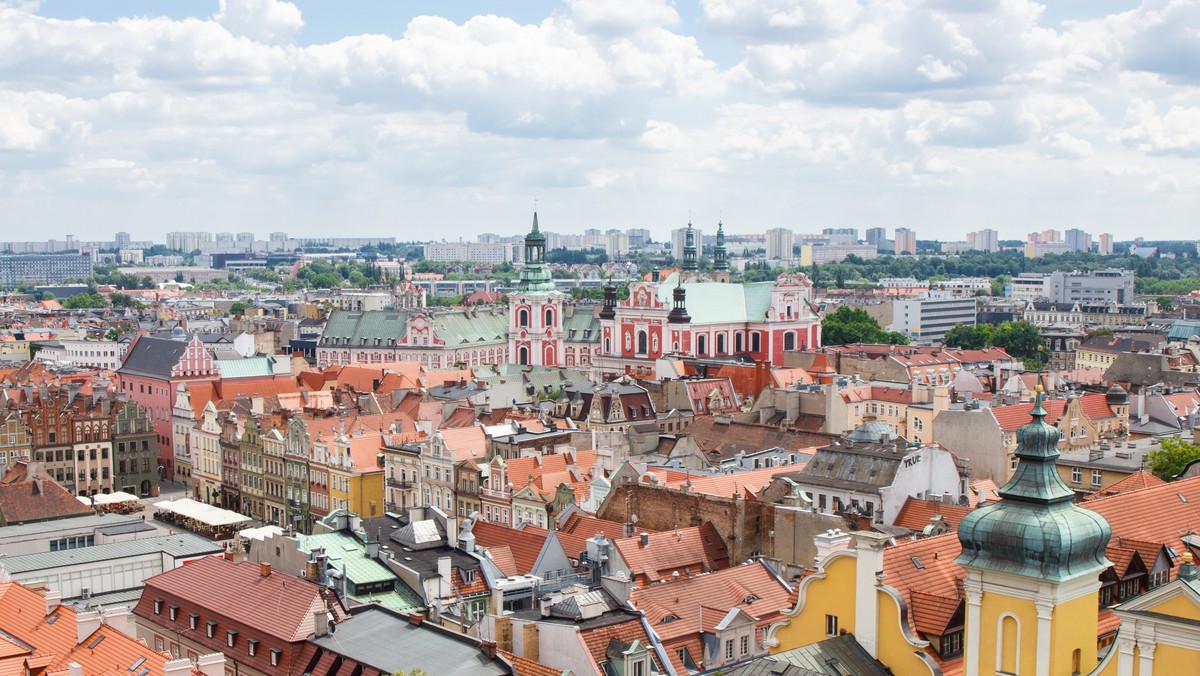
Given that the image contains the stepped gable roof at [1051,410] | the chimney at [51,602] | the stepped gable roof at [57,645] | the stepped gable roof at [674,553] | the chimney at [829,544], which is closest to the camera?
the stepped gable roof at [57,645]

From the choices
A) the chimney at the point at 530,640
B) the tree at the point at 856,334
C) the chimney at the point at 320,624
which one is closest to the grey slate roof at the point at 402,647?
the chimney at the point at 320,624

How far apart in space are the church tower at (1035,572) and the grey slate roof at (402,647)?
45.8 feet

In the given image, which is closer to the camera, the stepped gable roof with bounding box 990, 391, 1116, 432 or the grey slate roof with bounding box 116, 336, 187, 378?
the stepped gable roof with bounding box 990, 391, 1116, 432

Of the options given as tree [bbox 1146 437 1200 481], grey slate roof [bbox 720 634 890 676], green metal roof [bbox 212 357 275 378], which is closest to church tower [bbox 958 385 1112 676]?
grey slate roof [bbox 720 634 890 676]

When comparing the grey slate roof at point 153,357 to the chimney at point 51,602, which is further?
the grey slate roof at point 153,357

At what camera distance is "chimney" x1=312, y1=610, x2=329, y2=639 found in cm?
4144

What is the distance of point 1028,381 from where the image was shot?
4417 inches

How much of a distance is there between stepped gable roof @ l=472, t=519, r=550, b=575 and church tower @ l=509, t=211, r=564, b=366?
11126 centimetres

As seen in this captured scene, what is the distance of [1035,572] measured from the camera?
1110 inches

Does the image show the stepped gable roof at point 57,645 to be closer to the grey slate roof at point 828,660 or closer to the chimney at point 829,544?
the grey slate roof at point 828,660

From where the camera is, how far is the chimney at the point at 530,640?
40.1 m

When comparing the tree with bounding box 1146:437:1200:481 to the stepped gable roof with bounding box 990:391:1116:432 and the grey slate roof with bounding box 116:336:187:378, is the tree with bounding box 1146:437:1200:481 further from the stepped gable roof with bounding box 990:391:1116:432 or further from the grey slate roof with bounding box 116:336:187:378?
the grey slate roof with bounding box 116:336:187:378

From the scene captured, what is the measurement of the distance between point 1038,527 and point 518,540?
31155mm

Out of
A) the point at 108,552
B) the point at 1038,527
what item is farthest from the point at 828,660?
the point at 108,552
